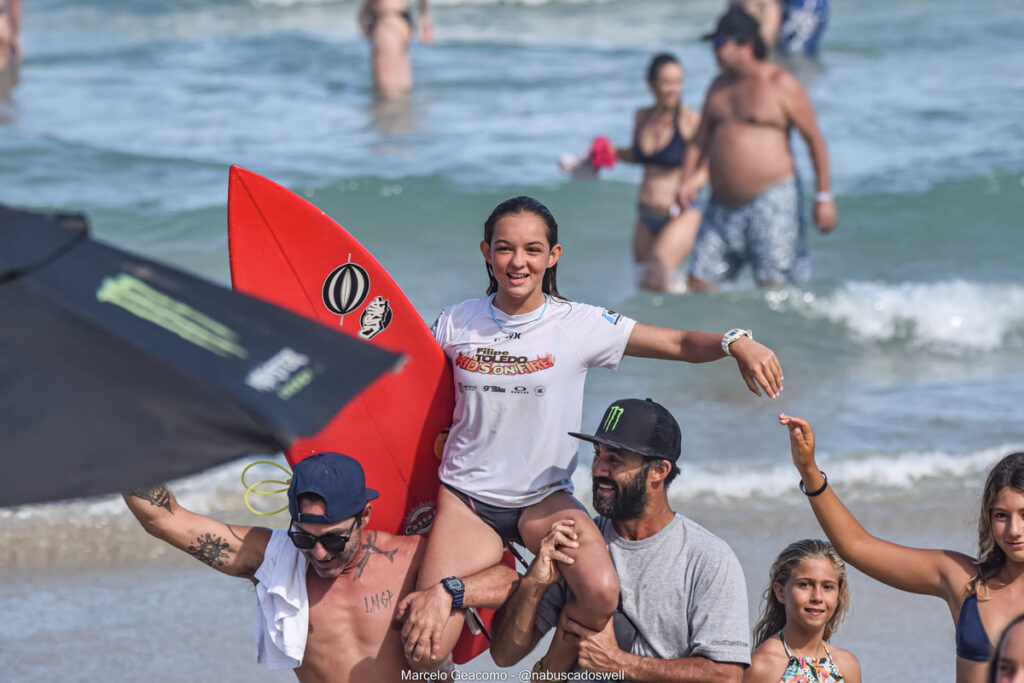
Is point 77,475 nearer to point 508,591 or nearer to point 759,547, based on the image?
point 508,591

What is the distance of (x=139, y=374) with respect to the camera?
7.33ft

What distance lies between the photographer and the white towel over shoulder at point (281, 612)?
3.48m

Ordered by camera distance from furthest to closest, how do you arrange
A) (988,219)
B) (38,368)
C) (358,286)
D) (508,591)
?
(988,219)
(358,286)
(508,591)
(38,368)

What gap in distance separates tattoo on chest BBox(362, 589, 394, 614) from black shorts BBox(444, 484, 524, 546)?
0.36m

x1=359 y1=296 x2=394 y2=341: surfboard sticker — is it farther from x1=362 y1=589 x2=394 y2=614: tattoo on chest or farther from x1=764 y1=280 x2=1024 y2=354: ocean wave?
x1=764 y1=280 x2=1024 y2=354: ocean wave

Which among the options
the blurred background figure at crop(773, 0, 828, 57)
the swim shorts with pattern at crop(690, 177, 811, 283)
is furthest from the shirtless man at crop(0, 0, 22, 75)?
the blurred background figure at crop(773, 0, 828, 57)

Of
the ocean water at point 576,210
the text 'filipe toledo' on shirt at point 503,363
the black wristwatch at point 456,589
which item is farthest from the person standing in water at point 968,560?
the ocean water at point 576,210

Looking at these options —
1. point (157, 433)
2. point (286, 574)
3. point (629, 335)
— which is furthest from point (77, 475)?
point (629, 335)

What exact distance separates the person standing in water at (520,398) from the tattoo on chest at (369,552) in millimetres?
184

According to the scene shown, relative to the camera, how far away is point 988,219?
11.9 meters

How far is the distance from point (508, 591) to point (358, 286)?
1.23m

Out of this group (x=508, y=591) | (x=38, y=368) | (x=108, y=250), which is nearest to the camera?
(x=38, y=368)

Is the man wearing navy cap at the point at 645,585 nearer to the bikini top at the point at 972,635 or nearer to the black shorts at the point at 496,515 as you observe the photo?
the black shorts at the point at 496,515

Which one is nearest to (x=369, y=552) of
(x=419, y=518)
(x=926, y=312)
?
(x=419, y=518)
